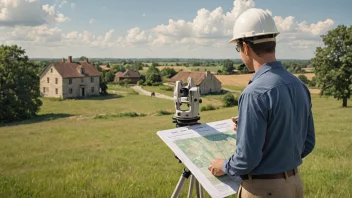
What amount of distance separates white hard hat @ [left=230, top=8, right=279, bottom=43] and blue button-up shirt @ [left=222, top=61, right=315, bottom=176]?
300 mm

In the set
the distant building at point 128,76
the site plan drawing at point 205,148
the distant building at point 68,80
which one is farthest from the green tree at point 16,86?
the distant building at point 128,76

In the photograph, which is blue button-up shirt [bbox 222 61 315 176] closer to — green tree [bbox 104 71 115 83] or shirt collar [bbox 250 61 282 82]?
shirt collar [bbox 250 61 282 82]

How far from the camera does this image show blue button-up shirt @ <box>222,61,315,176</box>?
252 centimetres

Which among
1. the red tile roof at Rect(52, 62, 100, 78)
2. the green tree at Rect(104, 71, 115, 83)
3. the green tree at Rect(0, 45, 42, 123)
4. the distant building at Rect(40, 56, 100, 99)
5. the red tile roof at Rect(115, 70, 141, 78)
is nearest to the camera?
the green tree at Rect(0, 45, 42, 123)

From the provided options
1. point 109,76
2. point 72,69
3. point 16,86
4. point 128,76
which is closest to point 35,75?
point 16,86

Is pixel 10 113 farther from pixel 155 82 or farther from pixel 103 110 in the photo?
pixel 155 82

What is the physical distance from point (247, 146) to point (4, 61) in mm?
48793

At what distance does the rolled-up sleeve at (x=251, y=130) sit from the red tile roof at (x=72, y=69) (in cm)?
6736

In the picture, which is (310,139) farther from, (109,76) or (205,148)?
(109,76)

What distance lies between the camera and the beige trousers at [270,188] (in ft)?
8.96

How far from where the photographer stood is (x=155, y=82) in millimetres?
102250

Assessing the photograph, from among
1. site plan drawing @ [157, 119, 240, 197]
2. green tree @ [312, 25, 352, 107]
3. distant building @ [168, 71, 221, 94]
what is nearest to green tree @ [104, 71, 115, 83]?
distant building @ [168, 71, 221, 94]

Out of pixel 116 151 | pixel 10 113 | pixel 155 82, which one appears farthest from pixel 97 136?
pixel 155 82

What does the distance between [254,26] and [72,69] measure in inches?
2804
